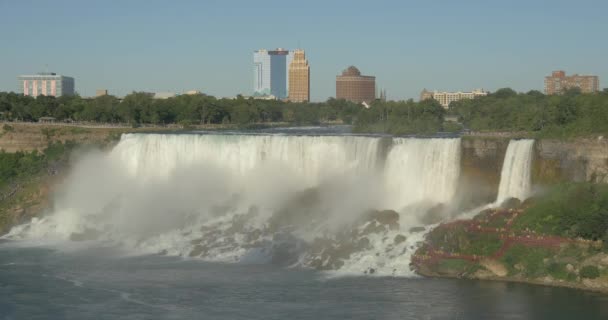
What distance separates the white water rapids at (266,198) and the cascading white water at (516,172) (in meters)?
0.26

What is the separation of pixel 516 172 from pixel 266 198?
11.9 m

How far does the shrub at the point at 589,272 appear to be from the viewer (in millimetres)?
28156

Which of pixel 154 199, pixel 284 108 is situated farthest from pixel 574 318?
pixel 284 108

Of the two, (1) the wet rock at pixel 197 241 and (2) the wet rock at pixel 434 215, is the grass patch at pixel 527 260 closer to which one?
(2) the wet rock at pixel 434 215

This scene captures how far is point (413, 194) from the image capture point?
3844cm

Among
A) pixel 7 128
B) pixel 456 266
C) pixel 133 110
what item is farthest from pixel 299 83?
pixel 456 266

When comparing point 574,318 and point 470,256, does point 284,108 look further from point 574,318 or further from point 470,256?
point 574,318

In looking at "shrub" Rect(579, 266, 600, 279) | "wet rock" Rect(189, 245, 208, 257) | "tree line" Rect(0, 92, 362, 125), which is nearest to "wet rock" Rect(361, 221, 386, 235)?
"wet rock" Rect(189, 245, 208, 257)

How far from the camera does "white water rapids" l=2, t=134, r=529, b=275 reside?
34.7m

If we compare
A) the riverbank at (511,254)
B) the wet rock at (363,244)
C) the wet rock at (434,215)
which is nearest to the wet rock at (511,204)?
the riverbank at (511,254)

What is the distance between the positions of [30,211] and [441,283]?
23.9 meters

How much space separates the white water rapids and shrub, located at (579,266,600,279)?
6.10 m

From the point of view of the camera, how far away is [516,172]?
36062 millimetres

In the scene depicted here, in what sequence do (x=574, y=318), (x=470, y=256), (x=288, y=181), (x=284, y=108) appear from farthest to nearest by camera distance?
(x=284, y=108)
(x=288, y=181)
(x=470, y=256)
(x=574, y=318)
